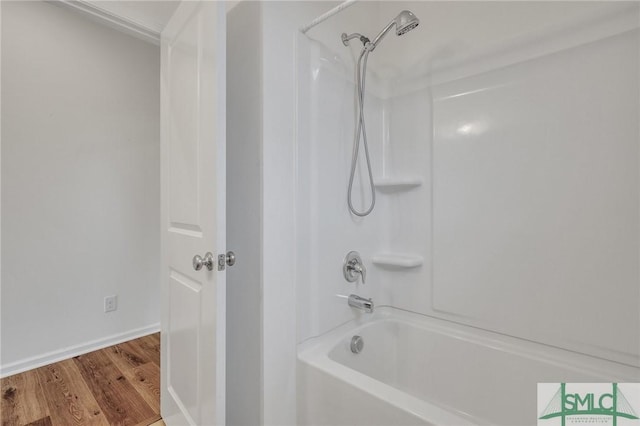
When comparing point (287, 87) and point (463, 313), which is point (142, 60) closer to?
point (287, 87)

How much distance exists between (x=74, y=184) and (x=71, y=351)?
1.21 m

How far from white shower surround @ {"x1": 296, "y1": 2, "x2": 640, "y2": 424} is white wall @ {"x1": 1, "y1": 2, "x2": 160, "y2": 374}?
191 centimetres

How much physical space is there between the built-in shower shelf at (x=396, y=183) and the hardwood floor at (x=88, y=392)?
1699 mm

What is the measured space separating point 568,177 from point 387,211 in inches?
32.2

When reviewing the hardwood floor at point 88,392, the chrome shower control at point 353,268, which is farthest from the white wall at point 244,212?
the hardwood floor at point 88,392

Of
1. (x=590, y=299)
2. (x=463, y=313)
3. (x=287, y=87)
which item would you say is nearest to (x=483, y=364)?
(x=463, y=313)

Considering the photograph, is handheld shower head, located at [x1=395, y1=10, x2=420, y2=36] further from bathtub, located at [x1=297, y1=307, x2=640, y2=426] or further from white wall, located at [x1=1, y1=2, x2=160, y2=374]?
white wall, located at [x1=1, y1=2, x2=160, y2=374]

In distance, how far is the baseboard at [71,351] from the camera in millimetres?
1986

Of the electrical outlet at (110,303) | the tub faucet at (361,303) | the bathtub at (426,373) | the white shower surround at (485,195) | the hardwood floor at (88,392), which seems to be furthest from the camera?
the electrical outlet at (110,303)

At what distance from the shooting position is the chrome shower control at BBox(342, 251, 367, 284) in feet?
4.88

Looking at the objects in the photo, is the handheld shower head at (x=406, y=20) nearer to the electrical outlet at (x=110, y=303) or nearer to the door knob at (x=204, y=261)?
the door knob at (x=204, y=261)

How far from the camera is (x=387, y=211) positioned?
175cm

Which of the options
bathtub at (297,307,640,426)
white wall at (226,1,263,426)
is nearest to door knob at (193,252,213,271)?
white wall at (226,1,263,426)

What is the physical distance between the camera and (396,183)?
5.25 ft
